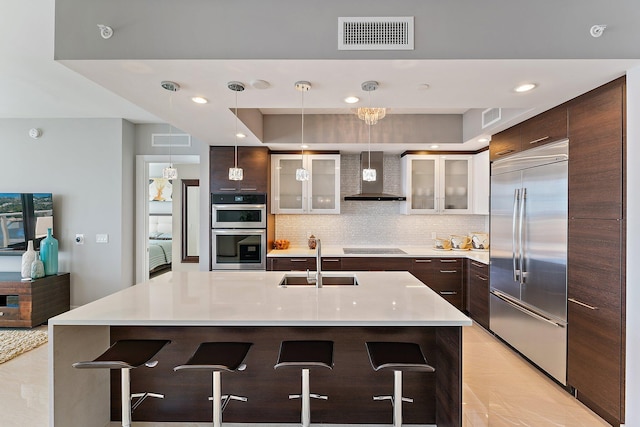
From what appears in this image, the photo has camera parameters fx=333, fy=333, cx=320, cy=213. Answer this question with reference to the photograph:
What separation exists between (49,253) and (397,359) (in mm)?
4847

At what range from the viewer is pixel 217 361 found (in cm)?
177

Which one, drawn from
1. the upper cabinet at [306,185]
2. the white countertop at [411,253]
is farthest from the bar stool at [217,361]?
the upper cabinet at [306,185]

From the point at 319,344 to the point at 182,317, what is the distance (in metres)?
0.78

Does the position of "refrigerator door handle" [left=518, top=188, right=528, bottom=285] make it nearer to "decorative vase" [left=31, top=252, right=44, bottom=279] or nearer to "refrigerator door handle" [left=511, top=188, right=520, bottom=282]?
"refrigerator door handle" [left=511, top=188, right=520, bottom=282]

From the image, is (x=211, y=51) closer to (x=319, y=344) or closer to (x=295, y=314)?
(x=295, y=314)

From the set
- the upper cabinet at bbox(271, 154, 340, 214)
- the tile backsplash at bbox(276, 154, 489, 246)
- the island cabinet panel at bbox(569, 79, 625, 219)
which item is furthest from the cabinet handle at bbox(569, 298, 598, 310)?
the upper cabinet at bbox(271, 154, 340, 214)

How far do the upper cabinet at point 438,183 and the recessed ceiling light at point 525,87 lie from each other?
7.95ft

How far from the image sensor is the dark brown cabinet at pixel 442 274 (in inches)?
177

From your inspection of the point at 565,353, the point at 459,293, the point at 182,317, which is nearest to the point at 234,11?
the point at 182,317

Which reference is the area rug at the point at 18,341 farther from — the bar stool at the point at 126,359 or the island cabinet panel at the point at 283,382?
the bar stool at the point at 126,359

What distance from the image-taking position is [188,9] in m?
1.94

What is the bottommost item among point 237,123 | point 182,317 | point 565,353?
point 565,353

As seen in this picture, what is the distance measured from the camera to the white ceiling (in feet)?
6.56

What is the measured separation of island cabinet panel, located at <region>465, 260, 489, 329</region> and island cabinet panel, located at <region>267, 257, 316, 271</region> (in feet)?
6.76
